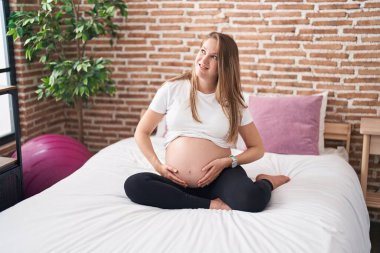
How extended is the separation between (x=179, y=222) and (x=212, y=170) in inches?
16.1

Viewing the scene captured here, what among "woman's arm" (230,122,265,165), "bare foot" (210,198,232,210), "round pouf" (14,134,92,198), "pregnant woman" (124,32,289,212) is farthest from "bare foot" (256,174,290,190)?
"round pouf" (14,134,92,198)

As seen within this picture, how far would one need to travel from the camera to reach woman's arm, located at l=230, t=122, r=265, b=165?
2391 mm

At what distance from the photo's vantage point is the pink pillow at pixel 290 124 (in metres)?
3.05

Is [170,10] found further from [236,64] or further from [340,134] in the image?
[340,134]

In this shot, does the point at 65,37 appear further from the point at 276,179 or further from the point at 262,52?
the point at 276,179

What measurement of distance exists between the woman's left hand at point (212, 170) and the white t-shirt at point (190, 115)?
0.12m

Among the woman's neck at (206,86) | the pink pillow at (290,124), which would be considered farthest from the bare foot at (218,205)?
the pink pillow at (290,124)

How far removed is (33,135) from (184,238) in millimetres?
2185

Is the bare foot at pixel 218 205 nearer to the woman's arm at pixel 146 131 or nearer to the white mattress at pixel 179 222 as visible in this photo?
the white mattress at pixel 179 222

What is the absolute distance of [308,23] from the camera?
127 inches

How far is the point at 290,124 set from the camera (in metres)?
3.07

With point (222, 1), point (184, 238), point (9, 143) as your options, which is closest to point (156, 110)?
point (184, 238)

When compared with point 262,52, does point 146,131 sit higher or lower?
lower

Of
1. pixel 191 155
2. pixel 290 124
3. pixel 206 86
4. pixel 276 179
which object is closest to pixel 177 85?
pixel 206 86
